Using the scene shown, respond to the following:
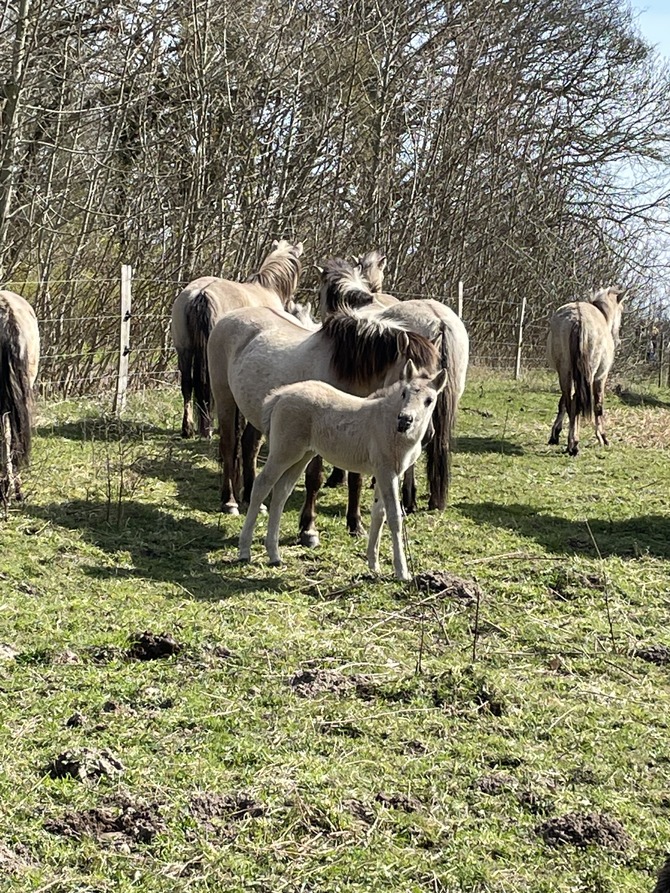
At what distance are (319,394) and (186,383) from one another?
4.88m

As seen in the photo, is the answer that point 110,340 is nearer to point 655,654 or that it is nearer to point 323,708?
point 655,654

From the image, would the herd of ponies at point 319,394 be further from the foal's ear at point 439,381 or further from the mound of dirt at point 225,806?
the mound of dirt at point 225,806

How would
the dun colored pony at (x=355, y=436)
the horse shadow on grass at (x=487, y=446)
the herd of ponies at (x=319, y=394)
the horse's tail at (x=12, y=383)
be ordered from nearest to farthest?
the dun colored pony at (x=355, y=436)
the herd of ponies at (x=319, y=394)
the horse's tail at (x=12, y=383)
the horse shadow on grass at (x=487, y=446)

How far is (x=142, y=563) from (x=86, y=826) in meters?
3.30

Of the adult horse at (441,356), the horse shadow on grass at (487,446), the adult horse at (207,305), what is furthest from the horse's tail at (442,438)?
the horse shadow on grass at (487,446)

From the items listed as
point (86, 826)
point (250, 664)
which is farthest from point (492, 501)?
point (86, 826)

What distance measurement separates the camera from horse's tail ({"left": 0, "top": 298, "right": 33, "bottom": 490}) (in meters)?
7.23

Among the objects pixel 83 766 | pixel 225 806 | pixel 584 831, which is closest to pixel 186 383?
pixel 83 766

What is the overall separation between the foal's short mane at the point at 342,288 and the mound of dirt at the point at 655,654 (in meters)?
3.78

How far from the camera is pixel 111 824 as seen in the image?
3150 mm

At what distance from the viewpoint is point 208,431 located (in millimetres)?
10547

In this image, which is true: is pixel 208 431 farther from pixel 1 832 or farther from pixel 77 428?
pixel 1 832

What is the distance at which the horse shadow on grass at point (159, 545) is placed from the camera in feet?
19.6

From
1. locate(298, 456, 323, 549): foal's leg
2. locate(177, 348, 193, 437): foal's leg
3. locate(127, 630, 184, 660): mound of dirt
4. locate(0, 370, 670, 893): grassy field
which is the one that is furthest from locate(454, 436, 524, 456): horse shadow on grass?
locate(127, 630, 184, 660): mound of dirt
